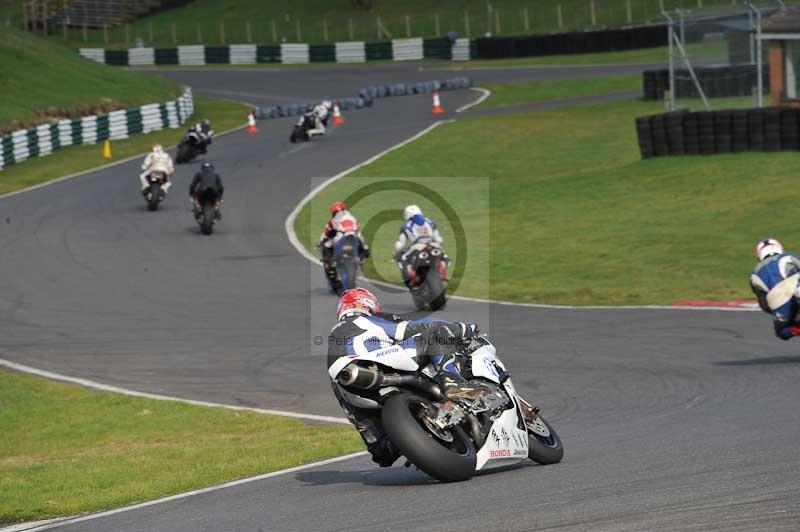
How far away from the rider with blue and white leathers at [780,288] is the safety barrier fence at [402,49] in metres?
49.2

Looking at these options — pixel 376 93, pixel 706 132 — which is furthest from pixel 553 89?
pixel 706 132

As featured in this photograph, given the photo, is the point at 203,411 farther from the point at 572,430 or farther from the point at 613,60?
the point at 613,60

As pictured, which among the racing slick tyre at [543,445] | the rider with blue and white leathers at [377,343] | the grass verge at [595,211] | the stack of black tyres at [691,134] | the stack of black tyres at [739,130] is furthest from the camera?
the stack of black tyres at [691,134]

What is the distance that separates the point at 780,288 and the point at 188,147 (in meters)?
Answer: 28.5

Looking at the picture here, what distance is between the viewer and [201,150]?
41000 mm

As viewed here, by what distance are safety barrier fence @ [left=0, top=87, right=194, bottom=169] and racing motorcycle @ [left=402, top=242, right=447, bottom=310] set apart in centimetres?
2207

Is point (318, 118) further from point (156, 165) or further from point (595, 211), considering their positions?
point (595, 211)

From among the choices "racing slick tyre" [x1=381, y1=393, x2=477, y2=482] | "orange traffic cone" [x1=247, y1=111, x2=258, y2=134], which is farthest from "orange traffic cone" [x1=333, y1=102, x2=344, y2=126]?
"racing slick tyre" [x1=381, y1=393, x2=477, y2=482]

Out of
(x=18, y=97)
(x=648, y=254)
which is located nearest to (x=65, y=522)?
(x=648, y=254)

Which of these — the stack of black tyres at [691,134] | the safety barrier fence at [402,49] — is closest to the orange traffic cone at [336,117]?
the stack of black tyres at [691,134]

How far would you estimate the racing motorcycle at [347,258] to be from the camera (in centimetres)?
2212

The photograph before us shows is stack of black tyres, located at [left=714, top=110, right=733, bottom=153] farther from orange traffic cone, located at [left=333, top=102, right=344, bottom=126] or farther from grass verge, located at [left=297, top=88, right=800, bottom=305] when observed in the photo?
orange traffic cone, located at [left=333, top=102, right=344, bottom=126]

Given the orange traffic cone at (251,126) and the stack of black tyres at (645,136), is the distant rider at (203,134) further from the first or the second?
the stack of black tyres at (645,136)

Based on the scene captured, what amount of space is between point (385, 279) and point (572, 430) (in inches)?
497
